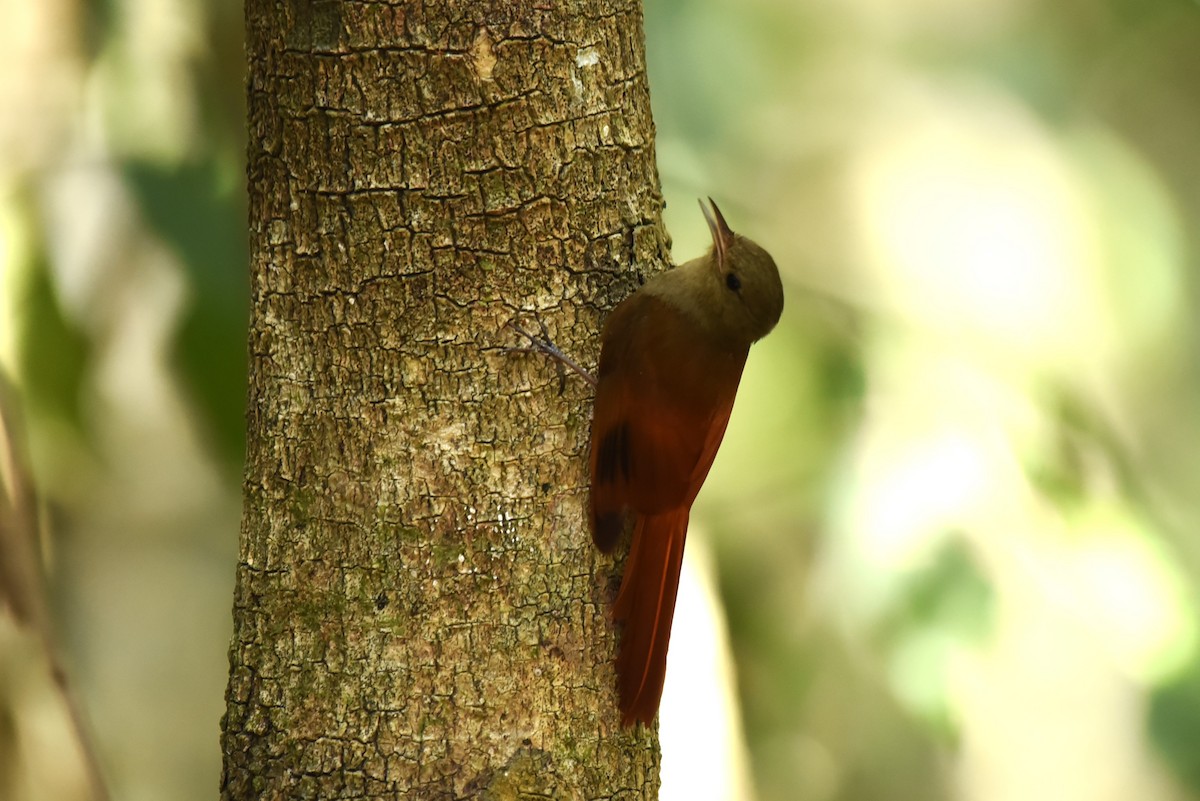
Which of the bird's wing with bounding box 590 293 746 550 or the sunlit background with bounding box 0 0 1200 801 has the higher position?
the bird's wing with bounding box 590 293 746 550

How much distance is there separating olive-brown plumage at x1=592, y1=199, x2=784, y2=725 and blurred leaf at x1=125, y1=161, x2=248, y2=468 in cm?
123

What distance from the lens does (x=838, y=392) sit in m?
3.22

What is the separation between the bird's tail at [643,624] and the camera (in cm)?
189

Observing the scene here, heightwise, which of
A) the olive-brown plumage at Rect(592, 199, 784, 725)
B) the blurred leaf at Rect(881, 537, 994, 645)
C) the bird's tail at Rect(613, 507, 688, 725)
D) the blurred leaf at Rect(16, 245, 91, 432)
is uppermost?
the olive-brown plumage at Rect(592, 199, 784, 725)

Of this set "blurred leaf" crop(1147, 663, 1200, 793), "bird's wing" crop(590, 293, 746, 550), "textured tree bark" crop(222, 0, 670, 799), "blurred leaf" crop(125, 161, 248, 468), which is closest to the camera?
"textured tree bark" crop(222, 0, 670, 799)

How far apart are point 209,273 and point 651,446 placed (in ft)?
4.44

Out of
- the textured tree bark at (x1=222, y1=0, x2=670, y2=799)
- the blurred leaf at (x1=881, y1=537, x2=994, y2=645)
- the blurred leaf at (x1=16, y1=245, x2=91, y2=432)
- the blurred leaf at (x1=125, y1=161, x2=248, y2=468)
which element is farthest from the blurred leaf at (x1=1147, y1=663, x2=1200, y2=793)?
the blurred leaf at (x1=16, y1=245, x2=91, y2=432)

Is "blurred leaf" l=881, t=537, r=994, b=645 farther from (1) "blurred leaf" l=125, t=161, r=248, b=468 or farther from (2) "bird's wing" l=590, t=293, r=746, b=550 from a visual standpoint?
(1) "blurred leaf" l=125, t=161, r=248, b=468

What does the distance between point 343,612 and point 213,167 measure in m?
1.51

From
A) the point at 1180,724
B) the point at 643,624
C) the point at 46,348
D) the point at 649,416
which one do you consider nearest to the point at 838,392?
the point at 1180,724

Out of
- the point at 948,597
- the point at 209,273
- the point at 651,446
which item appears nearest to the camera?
the point at 651,446

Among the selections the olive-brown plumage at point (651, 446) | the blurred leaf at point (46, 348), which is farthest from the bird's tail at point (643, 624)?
the blurred leaf at point (46, 348)

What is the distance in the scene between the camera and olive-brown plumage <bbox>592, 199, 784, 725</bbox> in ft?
6.19

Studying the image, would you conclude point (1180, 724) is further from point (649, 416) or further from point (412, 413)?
point (412, 413)
